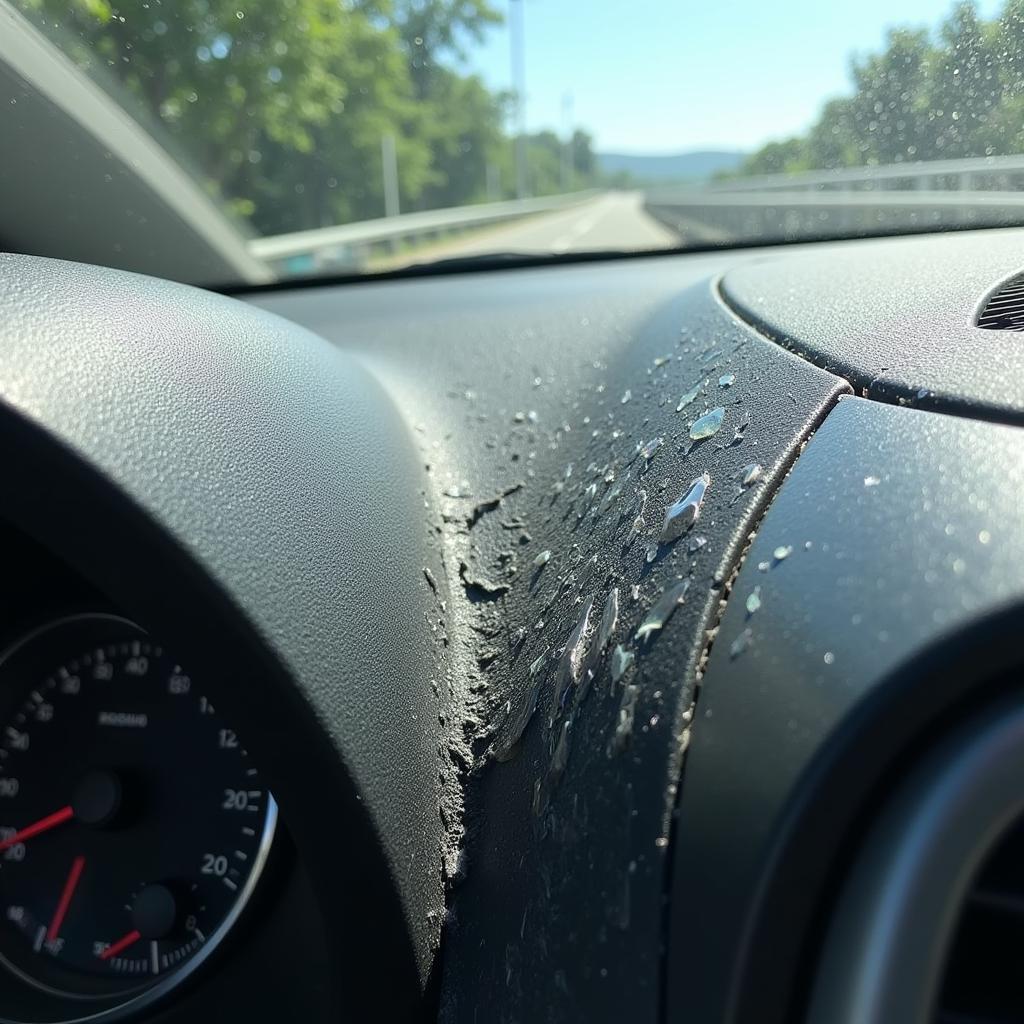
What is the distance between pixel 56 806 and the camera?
1.62 m

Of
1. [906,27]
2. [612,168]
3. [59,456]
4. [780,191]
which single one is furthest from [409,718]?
[612,168]

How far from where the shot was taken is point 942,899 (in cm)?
78

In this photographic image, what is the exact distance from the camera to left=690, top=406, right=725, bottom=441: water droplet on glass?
4.53 ft

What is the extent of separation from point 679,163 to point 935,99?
1.87 metres

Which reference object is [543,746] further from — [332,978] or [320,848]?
[332,978]

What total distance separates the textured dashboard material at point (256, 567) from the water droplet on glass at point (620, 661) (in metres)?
0.36

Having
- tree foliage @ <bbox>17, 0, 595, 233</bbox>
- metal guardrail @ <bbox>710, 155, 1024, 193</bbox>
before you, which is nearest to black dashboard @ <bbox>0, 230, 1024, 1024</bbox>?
metal guardrail @ <bbox>710, 155, 1024, 193</bbox>

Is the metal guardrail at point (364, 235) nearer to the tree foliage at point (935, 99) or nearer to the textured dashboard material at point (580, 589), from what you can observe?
the textured dashboard material at point (580, 589)

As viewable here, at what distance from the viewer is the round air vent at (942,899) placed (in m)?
0.78

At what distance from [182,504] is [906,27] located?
80.1 inches

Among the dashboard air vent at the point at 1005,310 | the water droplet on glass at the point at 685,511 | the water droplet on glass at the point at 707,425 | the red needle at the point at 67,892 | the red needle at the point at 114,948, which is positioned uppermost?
the dashboard air vent at the point at 1005,310

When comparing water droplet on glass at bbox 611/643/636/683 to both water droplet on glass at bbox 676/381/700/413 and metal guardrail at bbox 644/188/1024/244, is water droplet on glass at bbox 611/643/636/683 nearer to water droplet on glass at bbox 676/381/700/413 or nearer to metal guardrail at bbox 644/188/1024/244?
water droplet on glass at bbox 676/381/700/413

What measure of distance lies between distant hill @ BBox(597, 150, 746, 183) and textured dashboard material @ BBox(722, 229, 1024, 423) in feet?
5.13

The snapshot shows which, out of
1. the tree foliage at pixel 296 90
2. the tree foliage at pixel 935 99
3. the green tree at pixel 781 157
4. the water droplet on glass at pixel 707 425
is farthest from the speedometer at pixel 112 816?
the green tree at pixel 781 157
